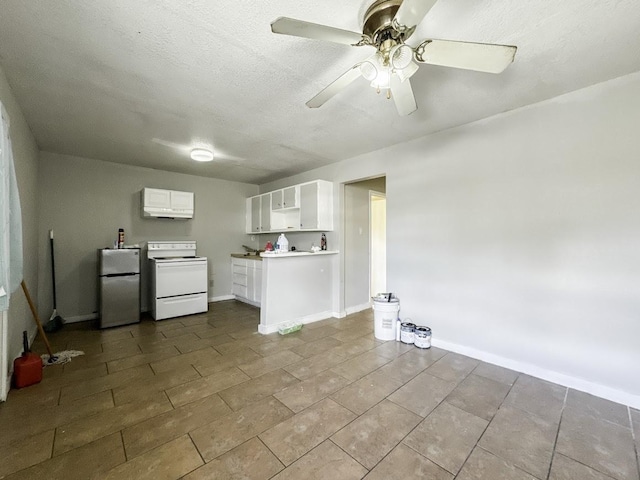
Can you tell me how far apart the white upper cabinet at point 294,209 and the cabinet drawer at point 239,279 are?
95 cm

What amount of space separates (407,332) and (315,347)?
1081 mm

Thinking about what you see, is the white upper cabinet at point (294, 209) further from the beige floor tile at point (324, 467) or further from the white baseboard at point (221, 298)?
the beige floor tile at point (324, 467)

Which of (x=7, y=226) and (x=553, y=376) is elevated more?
(x=7, y=226)

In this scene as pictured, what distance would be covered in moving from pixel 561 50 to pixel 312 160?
2.93 meters

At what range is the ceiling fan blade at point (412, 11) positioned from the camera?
41.7 inches

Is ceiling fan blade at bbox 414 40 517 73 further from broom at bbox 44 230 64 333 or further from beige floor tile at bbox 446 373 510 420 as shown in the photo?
broom at bbox 44 230 64 333

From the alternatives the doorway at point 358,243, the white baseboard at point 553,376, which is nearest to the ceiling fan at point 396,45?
the white baseboard at point 553,376

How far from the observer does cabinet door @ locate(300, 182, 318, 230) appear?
409 cm

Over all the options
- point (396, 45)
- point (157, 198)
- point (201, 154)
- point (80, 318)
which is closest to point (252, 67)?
point (396, 45)

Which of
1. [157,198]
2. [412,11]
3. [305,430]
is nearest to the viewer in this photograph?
[412,11]

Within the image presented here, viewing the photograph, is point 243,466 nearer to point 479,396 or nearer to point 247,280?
point 479,396

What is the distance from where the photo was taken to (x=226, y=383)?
7.16ft

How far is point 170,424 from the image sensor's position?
168 cm

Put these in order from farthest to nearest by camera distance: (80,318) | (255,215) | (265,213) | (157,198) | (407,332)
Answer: (255,215), (265,213), (157,198), (80,318), (407,332)
